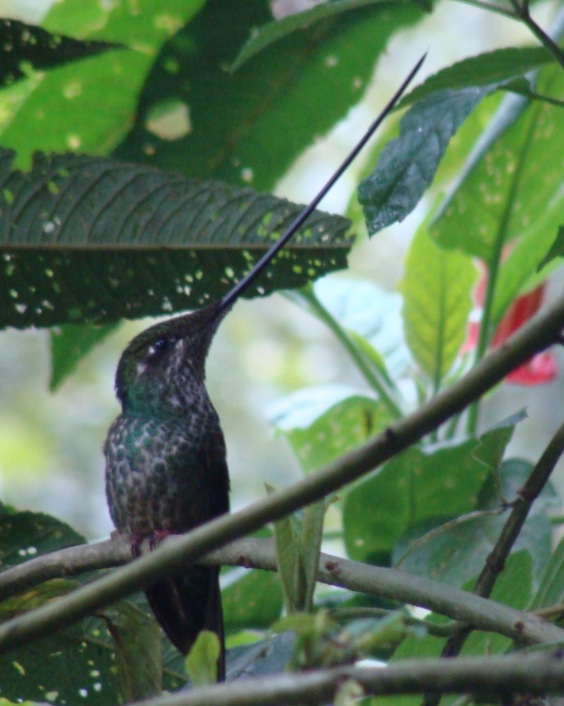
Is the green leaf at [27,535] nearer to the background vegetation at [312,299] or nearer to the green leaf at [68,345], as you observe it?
the background vegetation at [312,299]

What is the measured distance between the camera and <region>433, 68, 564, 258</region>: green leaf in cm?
247

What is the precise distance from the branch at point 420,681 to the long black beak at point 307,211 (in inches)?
32.2

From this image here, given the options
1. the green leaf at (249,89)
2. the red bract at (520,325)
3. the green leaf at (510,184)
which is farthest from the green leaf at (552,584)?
the green leaf at (249,89)

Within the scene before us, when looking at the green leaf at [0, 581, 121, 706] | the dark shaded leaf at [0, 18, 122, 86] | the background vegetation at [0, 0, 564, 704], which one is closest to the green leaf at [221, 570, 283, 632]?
the background vegetation at [0, 0, 564, 704]

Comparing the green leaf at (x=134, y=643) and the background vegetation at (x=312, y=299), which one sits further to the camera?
the green leaf at (x=134, y=643)

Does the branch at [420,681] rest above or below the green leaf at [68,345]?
above

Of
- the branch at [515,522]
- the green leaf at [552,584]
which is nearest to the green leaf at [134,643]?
the branch at [515,522]

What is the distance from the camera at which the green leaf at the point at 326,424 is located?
2.51 m

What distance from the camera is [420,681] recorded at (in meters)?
0.73

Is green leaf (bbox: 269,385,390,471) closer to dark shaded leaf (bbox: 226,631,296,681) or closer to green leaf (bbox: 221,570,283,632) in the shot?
green leaf (bbox: 221,570,283,632)

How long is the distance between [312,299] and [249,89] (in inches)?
22.3

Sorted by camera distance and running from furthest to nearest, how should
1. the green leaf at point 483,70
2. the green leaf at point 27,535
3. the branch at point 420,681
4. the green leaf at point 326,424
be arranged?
1. the green leaf at point 326,424
2. the green leaf at point 27,535
3. the green leaf at point 483,70
4. the branch at point 420,681

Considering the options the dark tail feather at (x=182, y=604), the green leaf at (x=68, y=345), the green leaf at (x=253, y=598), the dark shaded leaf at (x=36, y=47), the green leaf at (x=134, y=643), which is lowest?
the dark tail feather at (x=182, y=604)

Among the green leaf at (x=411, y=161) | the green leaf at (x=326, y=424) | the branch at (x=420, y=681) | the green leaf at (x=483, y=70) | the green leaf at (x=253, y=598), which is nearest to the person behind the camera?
the branch at (x=420, y=681)
